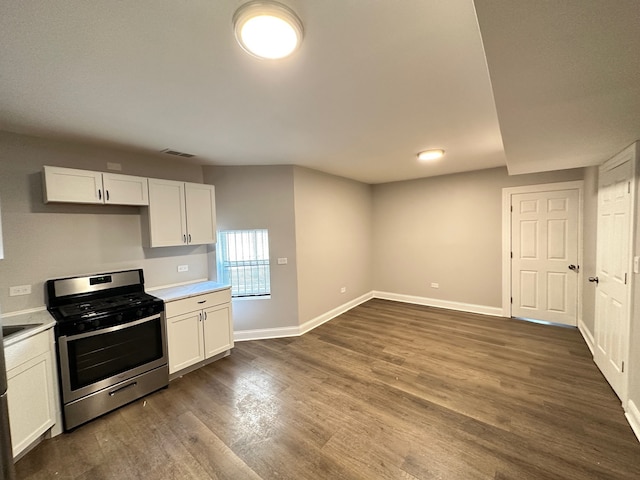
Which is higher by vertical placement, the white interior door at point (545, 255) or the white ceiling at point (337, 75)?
the white ceiling at point (337, 75)

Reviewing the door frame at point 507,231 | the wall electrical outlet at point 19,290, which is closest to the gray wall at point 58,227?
the wall electrical outlet at point 19,290

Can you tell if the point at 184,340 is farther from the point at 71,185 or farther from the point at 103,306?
the point at 71,185

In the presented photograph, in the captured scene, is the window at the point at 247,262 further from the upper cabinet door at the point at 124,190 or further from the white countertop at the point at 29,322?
the white countertop at the point at 29,322

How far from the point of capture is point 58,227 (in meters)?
2.53

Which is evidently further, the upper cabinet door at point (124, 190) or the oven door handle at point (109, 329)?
the upper cabinet door at point (124, 190)

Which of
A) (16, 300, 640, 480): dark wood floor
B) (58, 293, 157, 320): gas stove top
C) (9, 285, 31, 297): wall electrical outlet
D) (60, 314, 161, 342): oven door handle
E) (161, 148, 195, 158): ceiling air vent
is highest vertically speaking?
(161, 148, 195, 158): ceiling air vent

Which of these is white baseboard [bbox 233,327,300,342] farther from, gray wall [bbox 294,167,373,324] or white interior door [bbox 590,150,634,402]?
white interior door [bbox 590,150,634,402]

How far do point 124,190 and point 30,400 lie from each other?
6.36 feet

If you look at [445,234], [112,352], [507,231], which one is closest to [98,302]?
[112,352]

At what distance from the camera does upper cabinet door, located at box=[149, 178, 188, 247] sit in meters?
2.95

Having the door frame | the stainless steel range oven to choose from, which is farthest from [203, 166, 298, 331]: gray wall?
the door frame

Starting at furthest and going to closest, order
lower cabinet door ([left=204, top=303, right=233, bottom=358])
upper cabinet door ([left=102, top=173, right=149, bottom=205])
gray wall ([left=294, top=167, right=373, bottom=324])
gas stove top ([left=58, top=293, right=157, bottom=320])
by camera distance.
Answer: gray wall ([left=294, top=167, right=373, bottom=324]) < lower cabinet door ([left=204, top=303, right=233, bottom=358]) < upper cabinet door ([left=102, top=173, right=149, bottom=205]) < gas stove top ([left=58, top=293, right=157, bottom=320])

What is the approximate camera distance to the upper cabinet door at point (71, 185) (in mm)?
2291

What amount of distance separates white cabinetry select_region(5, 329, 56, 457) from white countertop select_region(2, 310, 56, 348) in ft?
0.13
